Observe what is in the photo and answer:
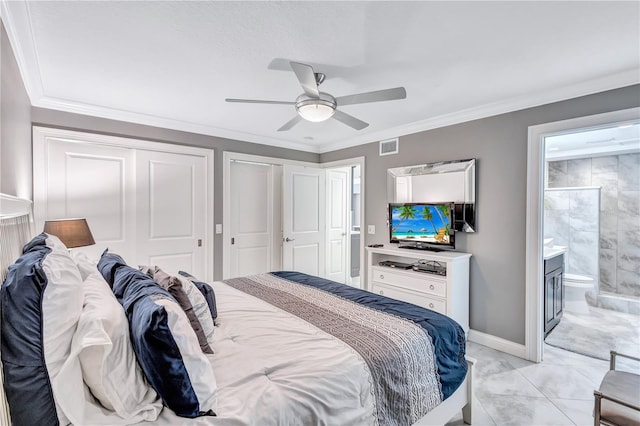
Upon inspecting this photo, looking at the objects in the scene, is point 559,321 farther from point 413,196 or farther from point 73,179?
point 73,179

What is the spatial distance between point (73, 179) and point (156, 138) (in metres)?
0.90

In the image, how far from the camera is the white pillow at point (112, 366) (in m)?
0.95

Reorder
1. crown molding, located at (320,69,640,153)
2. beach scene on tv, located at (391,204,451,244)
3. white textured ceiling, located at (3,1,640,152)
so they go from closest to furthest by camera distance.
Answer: white textured ceiling, located at (3,1,640,152), crown molding, located at (320,69,640,153), beach scene on tv, located at (391,204,451,244)

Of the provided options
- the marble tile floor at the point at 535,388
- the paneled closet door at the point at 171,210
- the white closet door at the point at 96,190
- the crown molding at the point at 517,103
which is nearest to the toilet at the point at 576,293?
the marble tile floor at the point at 535,388

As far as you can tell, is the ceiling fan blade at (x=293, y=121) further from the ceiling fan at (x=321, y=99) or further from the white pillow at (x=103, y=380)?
the white pillow at (x=103, y=380)

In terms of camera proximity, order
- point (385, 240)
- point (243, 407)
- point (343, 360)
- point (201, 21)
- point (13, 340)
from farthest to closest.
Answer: point (385, 240)
point (201, 21)
point (343, 360)
point (243, 407)
point (13, 340)

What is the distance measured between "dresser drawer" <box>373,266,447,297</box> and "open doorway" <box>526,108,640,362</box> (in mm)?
776

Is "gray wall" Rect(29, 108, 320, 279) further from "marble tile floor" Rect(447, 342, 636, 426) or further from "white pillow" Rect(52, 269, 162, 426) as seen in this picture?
"marble tile floor" Rect(447, 342, 636, 426)

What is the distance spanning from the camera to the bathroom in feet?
12.6

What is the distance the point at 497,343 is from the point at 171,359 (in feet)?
10.4

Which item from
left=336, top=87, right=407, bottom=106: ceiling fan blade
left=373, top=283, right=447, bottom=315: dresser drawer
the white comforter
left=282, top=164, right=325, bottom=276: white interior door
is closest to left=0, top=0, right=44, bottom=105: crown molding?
left=336, top=87, right=407, bottom=106: ceiling fan blade

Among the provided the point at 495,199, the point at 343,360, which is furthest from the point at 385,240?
the point at 343,360

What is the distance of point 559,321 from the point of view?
3672mm

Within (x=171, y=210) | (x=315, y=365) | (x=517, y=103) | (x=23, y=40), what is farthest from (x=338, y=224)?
(x=23, y=40)
